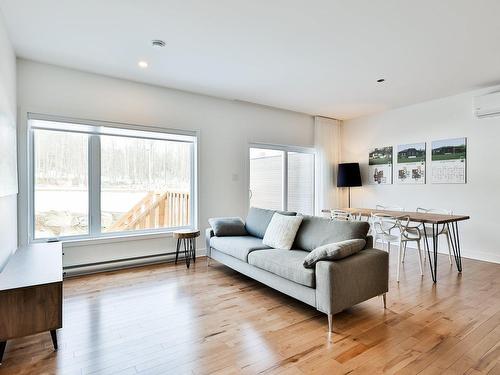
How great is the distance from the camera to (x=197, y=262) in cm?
430

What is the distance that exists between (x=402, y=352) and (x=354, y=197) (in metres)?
4.54

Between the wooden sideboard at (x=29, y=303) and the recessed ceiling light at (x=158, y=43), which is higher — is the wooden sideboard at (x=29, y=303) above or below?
below

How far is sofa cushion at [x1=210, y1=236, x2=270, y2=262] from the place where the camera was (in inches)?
128

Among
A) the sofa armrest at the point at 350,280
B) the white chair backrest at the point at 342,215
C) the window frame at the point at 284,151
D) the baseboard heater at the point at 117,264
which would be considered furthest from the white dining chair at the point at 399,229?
the baseboard heater at the point at 117,264

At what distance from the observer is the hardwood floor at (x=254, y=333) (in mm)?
1839

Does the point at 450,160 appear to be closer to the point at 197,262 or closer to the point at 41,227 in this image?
the point at 197,262

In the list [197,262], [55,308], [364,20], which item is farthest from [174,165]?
[364,20]

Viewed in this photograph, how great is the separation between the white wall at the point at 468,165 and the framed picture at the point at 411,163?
0.09 meters

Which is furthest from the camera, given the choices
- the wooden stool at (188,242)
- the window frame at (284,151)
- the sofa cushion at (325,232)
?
the window frame at (284,151)

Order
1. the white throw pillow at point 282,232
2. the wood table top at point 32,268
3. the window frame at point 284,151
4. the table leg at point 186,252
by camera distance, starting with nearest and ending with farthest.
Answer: the wood table top at point 32,268 → the white throw pillow at point 282,232 → the table leg at point 186,252 → the window frame at point 284,151

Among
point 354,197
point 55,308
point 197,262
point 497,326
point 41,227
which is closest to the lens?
point 55,308

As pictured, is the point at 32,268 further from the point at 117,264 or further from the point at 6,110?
the point at 117,264

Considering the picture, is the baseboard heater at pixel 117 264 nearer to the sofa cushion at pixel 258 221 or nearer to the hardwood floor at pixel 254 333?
the hardwood floor at pixel 254 333

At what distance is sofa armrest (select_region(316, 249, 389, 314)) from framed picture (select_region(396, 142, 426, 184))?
3142 millimetres
